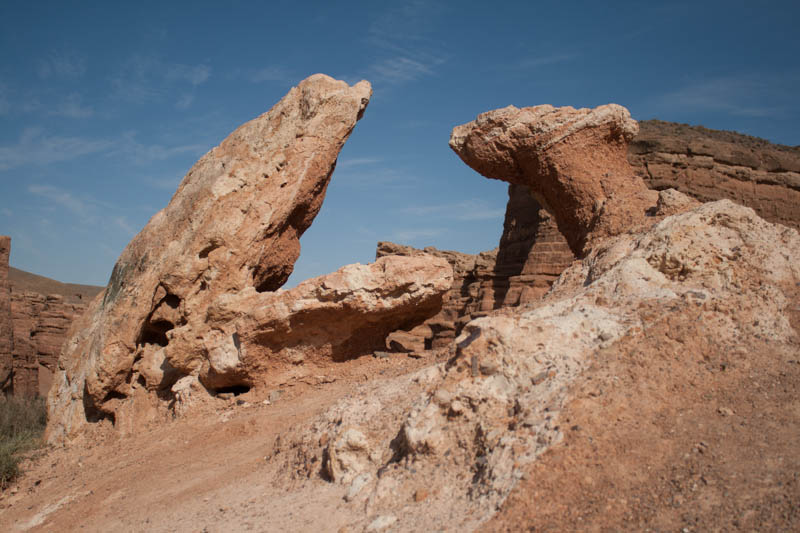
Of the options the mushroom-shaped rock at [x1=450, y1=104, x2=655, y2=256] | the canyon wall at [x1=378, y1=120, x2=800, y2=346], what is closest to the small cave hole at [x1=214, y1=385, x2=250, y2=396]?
the mushroom-shaped rock at [x1=450, y1=104, x2=655, y2=256]

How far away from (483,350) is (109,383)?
4791mm

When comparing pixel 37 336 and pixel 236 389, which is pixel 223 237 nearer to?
pixel 236 389

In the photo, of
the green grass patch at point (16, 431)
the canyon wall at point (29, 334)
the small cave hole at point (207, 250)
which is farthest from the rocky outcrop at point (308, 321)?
the canyon wall at point (29, 334)

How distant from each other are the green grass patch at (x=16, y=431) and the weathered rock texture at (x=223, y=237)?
44cm

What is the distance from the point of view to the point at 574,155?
A: 20.1 ft

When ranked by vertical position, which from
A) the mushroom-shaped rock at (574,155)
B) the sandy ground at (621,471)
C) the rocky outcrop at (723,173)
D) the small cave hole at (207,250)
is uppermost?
the rocky outcrop at (723,173)

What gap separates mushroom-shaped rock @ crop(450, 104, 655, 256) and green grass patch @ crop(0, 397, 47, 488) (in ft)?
18.7

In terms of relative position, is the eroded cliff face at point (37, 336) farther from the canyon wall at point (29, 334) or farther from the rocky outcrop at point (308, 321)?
the rocky outcrop at point (308, 321)

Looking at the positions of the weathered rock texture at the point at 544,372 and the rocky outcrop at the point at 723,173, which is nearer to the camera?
the weathered rock texture at the point at 544,372

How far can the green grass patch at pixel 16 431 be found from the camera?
5.91m

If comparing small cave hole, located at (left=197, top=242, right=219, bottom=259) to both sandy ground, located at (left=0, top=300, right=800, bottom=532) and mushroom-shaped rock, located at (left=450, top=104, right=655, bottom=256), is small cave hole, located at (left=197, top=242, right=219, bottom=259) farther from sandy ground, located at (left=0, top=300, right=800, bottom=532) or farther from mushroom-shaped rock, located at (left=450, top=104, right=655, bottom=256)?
mushroom-shaped rock, located at (left=450, top=104, right=655, bottom=256)

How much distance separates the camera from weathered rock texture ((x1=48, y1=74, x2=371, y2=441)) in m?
6.21

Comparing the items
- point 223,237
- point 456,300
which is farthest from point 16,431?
point 456,300

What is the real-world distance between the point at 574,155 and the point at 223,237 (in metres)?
3.64
